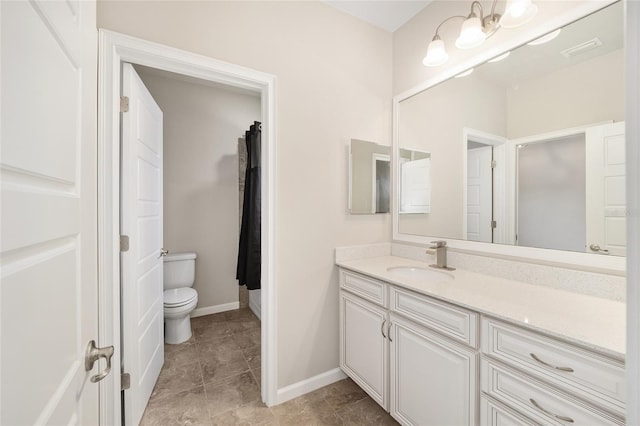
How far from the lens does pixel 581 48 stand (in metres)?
1.19

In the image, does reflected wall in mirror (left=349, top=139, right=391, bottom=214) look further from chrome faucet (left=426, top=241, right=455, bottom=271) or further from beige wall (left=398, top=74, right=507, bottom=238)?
chrome faucet (left=426, top=241, right=455, bottom=271)

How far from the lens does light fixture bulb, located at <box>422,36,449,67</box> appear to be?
162cm

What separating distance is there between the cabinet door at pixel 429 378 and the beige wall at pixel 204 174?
2313 millimetres

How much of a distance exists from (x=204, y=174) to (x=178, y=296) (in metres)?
1.37

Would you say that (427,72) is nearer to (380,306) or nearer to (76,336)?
(380,306)

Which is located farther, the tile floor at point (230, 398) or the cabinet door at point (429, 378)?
the tile floor at point (230, 398)

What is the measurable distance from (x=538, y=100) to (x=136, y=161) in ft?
7.15

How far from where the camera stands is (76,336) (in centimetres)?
59

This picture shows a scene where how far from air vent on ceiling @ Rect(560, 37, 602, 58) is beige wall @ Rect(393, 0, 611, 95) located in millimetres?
136

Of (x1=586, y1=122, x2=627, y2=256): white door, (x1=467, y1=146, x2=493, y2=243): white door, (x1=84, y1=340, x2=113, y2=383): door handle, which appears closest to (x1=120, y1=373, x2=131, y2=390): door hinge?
(x1=84, y1=340, x2=113, y2=383): door handle

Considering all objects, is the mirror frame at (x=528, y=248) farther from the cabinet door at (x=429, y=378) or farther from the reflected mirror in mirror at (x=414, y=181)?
the cabinet door at (x=429, y=378)

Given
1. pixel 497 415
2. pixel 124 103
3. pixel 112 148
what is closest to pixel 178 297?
pixel 112 148

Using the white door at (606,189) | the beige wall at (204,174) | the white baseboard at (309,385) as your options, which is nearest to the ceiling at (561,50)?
the white door at (606,189)

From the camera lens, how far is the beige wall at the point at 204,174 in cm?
283
